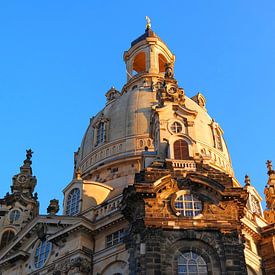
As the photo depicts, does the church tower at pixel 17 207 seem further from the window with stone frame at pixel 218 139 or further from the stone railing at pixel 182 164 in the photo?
the stone railing at pixel 182 164

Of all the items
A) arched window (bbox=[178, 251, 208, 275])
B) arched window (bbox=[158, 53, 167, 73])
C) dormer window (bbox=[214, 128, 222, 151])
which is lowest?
arched window (bbox=[178, 251, 208, 275])

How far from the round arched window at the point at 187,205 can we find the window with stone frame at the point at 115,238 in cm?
617

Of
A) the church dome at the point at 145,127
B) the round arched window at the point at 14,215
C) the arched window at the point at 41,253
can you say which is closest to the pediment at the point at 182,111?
the church dome at the point at 145,127

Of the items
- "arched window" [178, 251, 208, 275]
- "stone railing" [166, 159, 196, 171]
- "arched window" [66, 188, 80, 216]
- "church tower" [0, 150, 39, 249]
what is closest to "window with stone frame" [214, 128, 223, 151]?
"arched window" [66, 188, 80, 216]

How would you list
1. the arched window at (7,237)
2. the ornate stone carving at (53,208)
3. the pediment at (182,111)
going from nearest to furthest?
A: the pediment at (182,111), the ornate stone carving at (53,208), the arched window at (7,237)

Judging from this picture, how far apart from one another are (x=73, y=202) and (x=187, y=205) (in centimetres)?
1454

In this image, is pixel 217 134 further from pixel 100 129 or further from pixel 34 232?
pixel 34 232

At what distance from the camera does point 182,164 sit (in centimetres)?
4034

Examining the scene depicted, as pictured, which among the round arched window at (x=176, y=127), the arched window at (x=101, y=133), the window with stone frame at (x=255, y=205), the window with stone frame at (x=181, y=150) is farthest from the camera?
the arched window at (x=101, y=133)

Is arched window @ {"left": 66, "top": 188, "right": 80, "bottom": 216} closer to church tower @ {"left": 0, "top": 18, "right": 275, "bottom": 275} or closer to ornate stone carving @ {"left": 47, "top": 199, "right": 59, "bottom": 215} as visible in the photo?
church tower @ {"left": 0, "top": 18, "right": 275, "bottom": 275}

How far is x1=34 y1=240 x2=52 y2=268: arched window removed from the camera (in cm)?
4419

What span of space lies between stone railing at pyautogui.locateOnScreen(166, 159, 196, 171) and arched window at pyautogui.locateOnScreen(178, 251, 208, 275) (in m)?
6.87

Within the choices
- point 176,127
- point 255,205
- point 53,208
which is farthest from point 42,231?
point 255,205

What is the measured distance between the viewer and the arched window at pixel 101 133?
5852 cm
